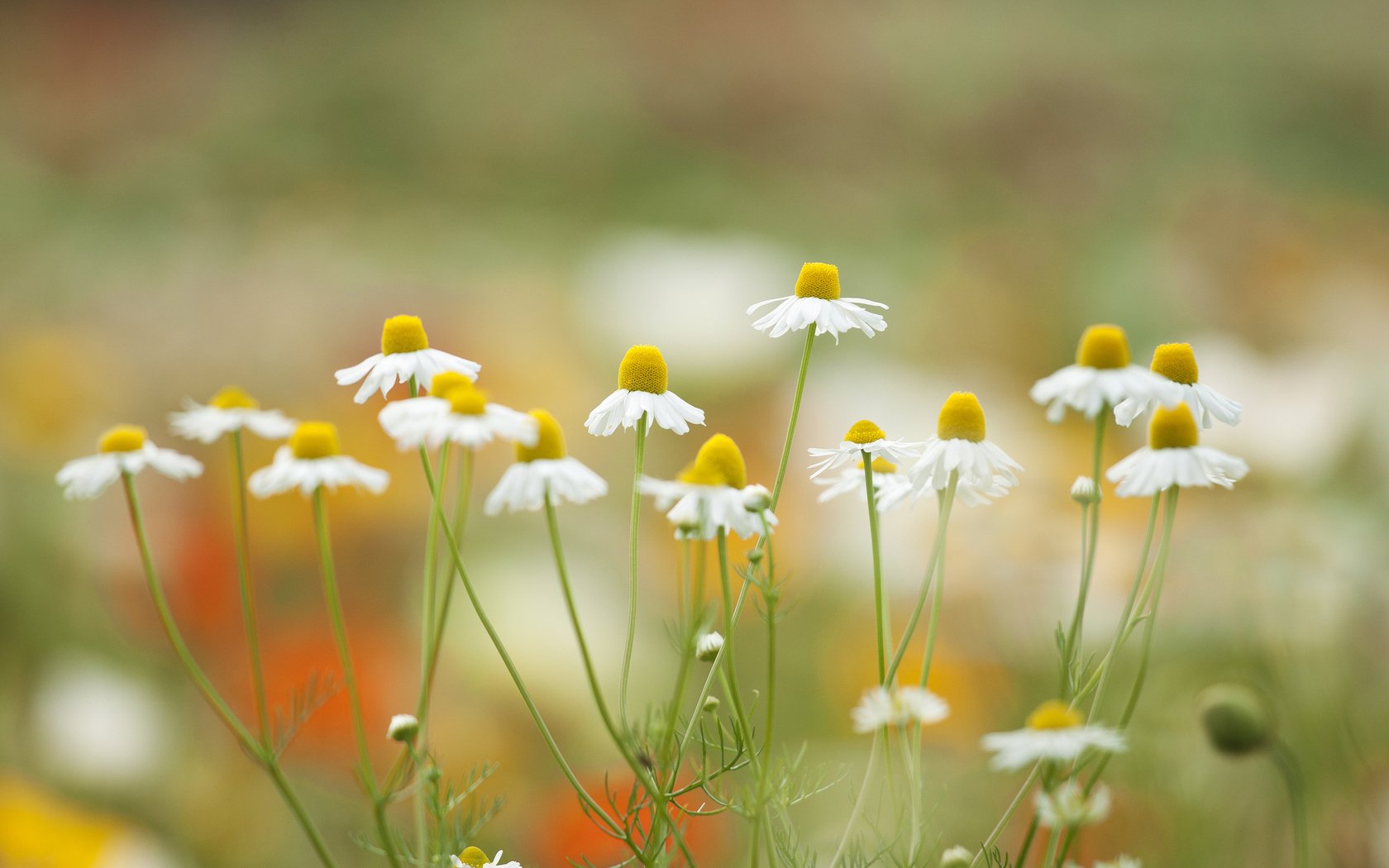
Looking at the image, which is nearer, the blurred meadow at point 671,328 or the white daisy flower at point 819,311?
the white daisy flower at point 819,311

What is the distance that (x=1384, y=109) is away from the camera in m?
1.54

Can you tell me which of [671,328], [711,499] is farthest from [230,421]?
[671,328]

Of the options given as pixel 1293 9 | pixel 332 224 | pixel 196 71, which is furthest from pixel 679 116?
Result: pixel 1293 9

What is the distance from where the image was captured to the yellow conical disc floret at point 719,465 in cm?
22

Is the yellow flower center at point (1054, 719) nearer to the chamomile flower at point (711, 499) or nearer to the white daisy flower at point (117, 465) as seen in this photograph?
the chamomile flower at point (711, 499)

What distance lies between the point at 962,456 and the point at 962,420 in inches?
0.4

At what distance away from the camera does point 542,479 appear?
8.4 inches

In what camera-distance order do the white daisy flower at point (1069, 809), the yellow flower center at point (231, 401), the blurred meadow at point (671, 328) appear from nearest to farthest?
the white daisy flower at point (1069, 809) → the yellow flower center at point (231, 401) → the blurred meadow at point (671, 328)

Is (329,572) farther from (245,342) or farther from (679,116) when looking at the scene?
(679,116)

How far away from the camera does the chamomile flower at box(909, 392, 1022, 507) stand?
234 mm

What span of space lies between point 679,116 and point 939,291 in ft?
1.75

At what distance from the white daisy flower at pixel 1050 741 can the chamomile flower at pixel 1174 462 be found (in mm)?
55

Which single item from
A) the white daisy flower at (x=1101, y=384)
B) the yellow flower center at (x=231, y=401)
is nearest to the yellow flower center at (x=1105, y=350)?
the white daisy flower at (x=1101, y=384)

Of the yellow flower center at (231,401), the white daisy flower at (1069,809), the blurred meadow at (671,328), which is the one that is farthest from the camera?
the blurred meadow at (671,328)
